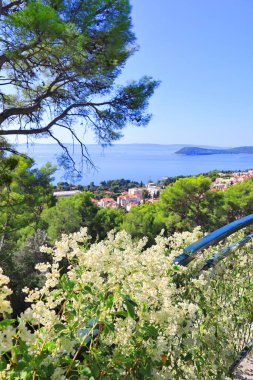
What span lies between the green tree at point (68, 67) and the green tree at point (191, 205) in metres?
9.78

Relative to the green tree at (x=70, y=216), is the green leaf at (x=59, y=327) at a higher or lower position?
higher

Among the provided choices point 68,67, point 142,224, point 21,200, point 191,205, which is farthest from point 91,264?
point 191,205

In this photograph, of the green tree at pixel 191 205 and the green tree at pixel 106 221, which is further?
the green tree at pixel 191 205

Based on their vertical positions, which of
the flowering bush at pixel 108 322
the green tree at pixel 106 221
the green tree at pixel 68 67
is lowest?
the green tree at pixel 106 221

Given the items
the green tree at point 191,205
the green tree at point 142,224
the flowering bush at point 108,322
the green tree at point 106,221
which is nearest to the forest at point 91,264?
the flowering bush at point 108,322

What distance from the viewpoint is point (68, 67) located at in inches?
201

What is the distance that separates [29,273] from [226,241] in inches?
326

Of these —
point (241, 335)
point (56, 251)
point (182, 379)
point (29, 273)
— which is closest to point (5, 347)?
point (56, 251)

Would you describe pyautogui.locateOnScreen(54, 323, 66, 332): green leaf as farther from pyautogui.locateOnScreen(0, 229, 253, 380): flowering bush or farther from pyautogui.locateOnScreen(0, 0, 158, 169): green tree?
pyautogui.locateOnScreen(0, 0, 158, 169): green tree

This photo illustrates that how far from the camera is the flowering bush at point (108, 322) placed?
618 millimetres

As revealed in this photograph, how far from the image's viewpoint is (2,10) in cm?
468

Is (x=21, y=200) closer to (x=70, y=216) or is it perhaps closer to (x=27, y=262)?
(x=27, y=262)

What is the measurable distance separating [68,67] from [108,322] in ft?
16.5

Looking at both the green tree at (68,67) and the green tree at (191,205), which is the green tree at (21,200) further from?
the green tree at (191,205)
